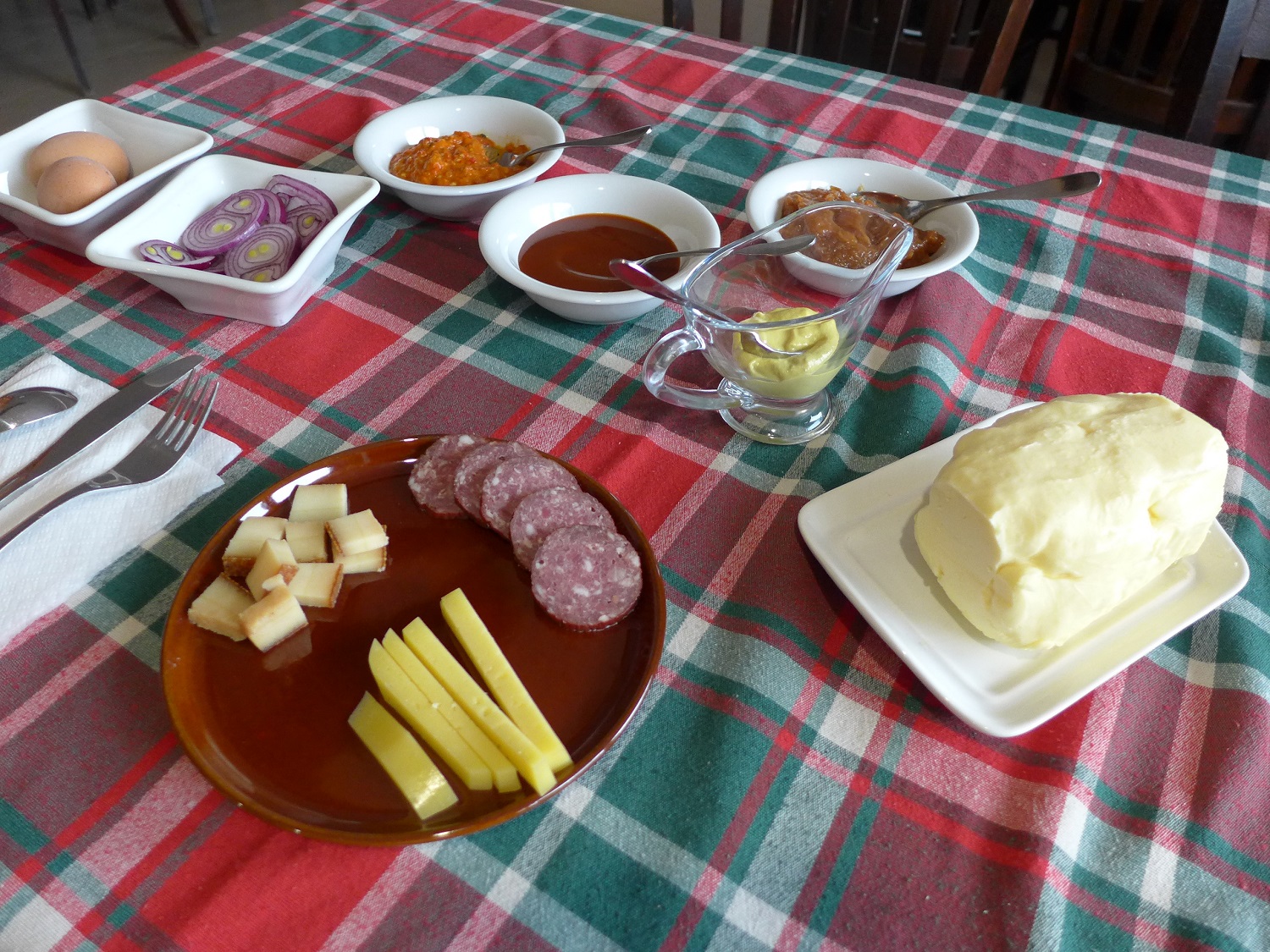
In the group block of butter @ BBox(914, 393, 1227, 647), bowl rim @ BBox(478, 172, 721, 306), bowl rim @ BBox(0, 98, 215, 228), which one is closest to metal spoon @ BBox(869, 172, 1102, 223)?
bowl rim @ BBox(478, 172, 721, 306)

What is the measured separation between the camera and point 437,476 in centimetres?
79

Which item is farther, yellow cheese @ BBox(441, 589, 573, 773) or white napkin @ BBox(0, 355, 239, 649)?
white napkin @ BBox(0, 355, 239, 649)

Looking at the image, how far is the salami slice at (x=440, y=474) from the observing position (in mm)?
775

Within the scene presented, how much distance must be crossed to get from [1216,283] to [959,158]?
436 millimetres

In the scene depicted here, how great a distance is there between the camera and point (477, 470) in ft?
2.51

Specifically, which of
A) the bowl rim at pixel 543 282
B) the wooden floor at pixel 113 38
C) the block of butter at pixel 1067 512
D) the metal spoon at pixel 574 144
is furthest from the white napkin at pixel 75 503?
the wooden floor at pixel 113 38

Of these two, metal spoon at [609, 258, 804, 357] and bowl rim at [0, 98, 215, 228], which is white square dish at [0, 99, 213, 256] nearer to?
bowl rim at [0, 98, 215, 228]

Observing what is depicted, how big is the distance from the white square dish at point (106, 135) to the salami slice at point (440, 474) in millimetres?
616

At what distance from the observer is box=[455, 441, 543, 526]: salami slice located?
760mm

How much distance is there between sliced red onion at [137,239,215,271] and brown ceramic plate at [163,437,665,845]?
40cm

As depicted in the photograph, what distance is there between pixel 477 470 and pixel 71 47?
12.9 ft

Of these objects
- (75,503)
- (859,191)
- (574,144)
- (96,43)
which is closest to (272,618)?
(75,503)

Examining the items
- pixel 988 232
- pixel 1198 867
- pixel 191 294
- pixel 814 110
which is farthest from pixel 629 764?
pixel 814 110

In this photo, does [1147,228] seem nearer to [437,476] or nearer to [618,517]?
[618,517]
